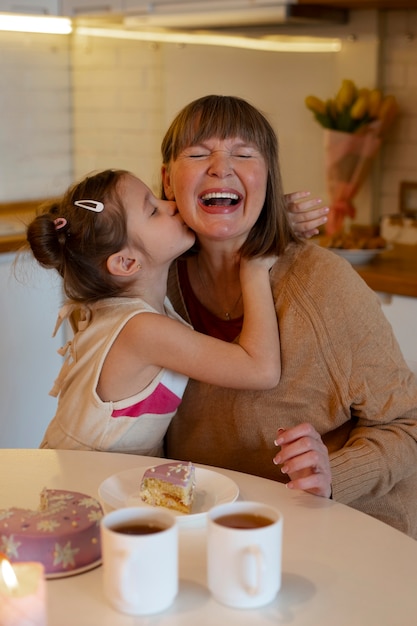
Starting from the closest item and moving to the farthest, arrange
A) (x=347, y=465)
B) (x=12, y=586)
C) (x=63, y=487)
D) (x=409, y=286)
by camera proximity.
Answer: (x=12, y=586) → (x=63, y=487) → (x=347, y=465) → (x=409, y=286)

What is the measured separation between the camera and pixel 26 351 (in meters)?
3.07

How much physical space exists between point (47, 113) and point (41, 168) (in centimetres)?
23

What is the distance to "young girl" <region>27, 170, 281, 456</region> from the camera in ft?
4.91

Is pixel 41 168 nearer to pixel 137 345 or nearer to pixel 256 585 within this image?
pixel 137 345

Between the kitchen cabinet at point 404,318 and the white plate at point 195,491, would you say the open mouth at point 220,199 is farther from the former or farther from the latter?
the kitchen cabinet at point 404,318

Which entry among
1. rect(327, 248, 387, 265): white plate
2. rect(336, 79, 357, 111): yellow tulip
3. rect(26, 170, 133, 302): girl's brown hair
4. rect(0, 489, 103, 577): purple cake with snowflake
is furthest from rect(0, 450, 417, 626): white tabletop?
rect(336, 79, 357, 111): yellow tulip

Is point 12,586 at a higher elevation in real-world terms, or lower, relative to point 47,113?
lower

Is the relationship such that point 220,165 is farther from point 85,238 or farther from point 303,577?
point 303,577

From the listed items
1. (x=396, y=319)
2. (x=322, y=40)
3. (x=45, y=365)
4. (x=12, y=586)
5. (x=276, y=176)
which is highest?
(x=322, y=40)

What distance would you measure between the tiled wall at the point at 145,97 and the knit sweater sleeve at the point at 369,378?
1.71m

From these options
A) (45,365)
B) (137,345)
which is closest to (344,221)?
(45,365)

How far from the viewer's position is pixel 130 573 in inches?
34.3

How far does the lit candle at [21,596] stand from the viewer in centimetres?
80

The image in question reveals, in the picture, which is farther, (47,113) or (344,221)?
(47,113)
